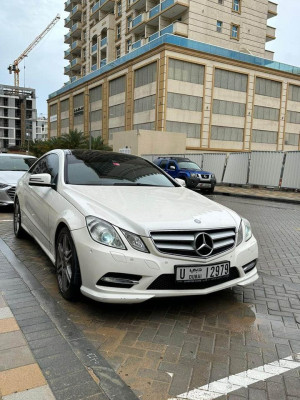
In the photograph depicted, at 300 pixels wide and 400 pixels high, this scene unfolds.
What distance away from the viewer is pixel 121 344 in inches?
104

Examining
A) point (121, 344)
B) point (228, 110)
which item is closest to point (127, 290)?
point (121, 344)

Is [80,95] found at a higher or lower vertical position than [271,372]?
higher

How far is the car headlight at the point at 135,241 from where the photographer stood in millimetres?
2820

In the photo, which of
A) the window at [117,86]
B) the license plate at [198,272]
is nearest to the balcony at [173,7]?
the window at [117,86]

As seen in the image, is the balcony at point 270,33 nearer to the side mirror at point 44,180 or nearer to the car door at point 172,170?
the car door at point 172,170

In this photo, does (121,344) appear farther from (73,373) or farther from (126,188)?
(126,188)

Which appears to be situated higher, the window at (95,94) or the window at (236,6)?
the window at (236,6)

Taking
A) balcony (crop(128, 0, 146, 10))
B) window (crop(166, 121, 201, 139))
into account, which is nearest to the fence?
window (crop(166, 121, 201, 139))

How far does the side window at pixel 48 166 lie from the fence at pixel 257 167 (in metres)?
14.4

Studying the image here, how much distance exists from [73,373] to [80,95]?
5402cm

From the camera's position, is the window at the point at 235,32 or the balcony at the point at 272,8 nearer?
the window at the point at 235,32

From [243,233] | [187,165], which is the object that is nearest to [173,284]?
[243,233]

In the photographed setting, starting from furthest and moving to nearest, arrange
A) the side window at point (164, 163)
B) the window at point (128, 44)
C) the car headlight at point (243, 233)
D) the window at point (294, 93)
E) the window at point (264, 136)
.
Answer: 1. the window at point (128, 44)
2. the window at point (294, 93)
3. the window at point (264, 136)
4. the side window at point (164, 163)
5. the car headlight at point (243, 233)

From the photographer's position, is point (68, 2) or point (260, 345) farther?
point (68, 2)
